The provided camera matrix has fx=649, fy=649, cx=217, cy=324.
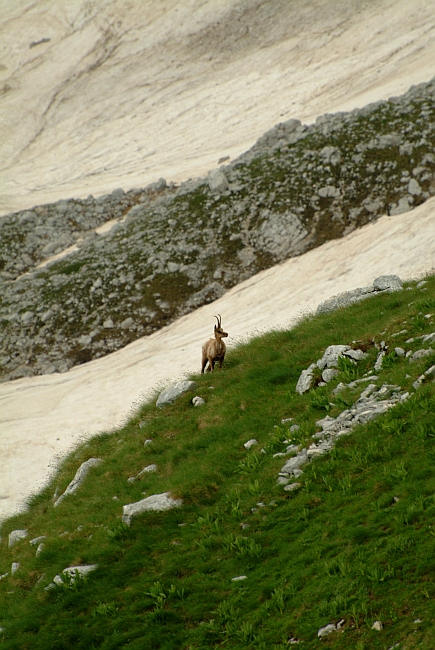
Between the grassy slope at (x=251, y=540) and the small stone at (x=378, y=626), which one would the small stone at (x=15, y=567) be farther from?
the small stone at (x=378, y=626)

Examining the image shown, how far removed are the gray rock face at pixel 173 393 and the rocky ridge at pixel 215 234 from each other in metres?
20.7

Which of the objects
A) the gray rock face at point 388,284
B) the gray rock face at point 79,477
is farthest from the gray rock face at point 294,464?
the gray rock face at point 388,284

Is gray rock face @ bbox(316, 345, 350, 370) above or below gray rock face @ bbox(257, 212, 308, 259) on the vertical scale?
above

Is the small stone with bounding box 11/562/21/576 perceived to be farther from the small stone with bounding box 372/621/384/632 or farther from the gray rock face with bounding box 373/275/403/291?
the gray rock face with bounding box 373/275/403/291

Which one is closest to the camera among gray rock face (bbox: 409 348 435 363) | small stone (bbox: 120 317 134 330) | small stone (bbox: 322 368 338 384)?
gray rock face (bbox: 409 348 435 363)

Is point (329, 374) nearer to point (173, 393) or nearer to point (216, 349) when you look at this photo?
point (216, 349)

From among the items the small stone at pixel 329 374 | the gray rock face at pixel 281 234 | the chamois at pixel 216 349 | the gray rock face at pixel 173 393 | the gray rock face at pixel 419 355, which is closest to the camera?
the gray rock face at pixel 419 355

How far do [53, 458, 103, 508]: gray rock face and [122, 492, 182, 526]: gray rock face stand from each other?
9.82 feet

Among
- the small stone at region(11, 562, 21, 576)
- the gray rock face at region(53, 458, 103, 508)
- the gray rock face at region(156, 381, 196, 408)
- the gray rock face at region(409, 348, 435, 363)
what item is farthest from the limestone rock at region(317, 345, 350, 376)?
the small stone at region(11, 562, 21, 576)

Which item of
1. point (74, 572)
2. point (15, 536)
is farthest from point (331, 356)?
point (15, 536)

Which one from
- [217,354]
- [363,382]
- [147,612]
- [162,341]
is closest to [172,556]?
[147,612]

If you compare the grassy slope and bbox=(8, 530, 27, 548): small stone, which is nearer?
the grassy slope

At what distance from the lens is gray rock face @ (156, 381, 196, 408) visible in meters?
16.3

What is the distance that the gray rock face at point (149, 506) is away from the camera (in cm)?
1174
